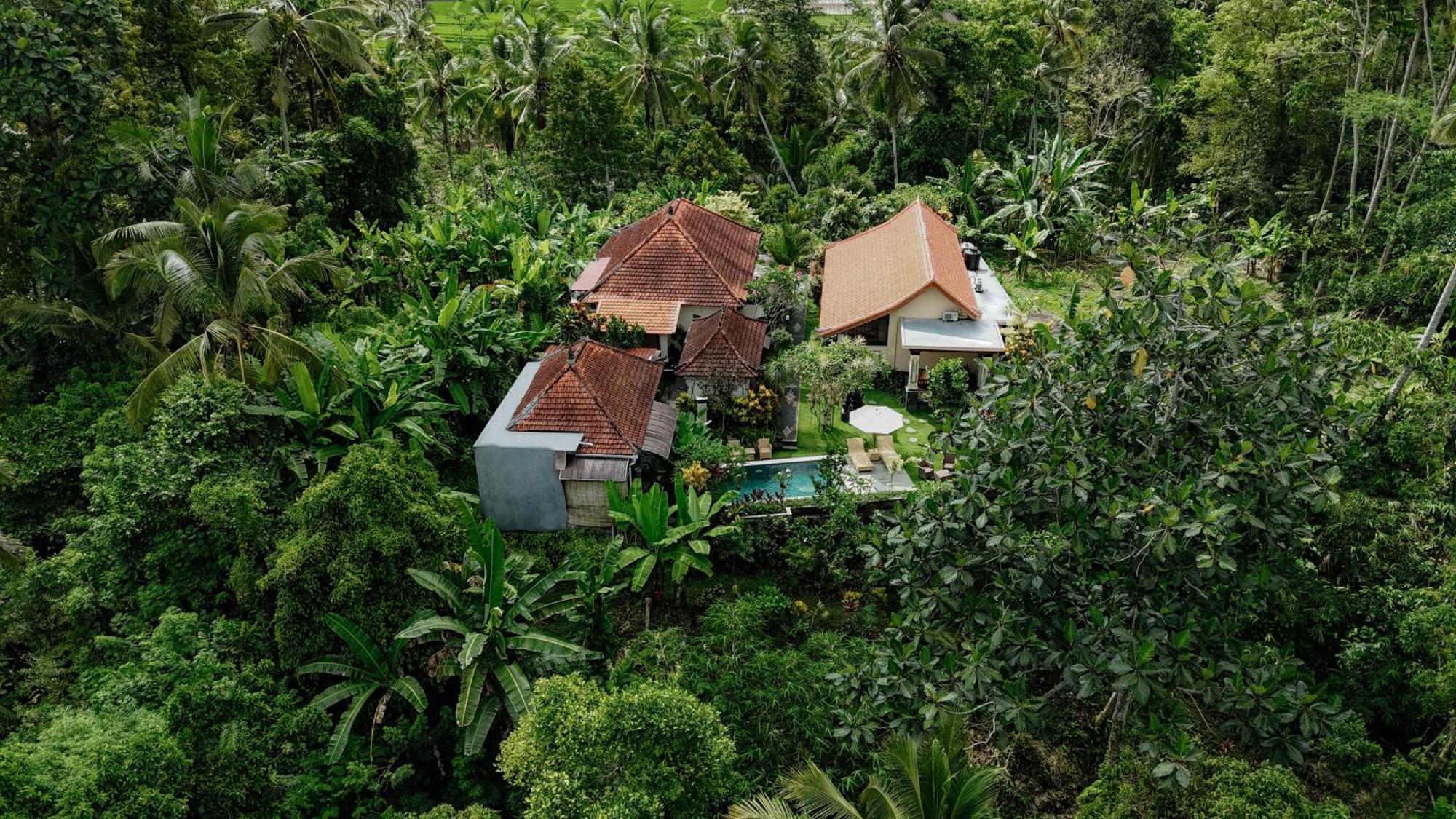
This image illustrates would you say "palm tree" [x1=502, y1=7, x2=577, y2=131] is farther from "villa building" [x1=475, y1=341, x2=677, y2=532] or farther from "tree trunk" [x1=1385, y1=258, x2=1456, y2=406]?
"tree trunk" [x1=1385, y1=258, x2=1456, y2=406]

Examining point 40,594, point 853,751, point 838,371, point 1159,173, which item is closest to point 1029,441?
point 853,751

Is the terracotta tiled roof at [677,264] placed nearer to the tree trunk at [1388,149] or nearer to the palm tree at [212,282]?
the palm tree at [212,282]

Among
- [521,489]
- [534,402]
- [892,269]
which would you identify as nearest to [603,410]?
[534,402]

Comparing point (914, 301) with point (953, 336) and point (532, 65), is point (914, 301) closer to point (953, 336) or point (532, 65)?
point (953, 336)

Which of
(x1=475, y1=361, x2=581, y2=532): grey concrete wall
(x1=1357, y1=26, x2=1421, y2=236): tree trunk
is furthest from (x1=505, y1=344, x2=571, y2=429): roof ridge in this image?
(x1=1357, y1=26, x2=1421, y2=236): tree trunk

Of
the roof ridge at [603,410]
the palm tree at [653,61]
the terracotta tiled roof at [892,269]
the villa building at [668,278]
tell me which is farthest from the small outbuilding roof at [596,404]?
the palm tree at [653,61]

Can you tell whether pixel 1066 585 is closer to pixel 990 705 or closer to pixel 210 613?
pixel 990 705

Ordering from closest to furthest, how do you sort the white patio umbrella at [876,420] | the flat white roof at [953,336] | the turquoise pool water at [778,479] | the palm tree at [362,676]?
the palm tree at [362,676], the turquoise pool water at [778,479], the white patio umbrella at [876,420], the flat white roof at [953,336]
